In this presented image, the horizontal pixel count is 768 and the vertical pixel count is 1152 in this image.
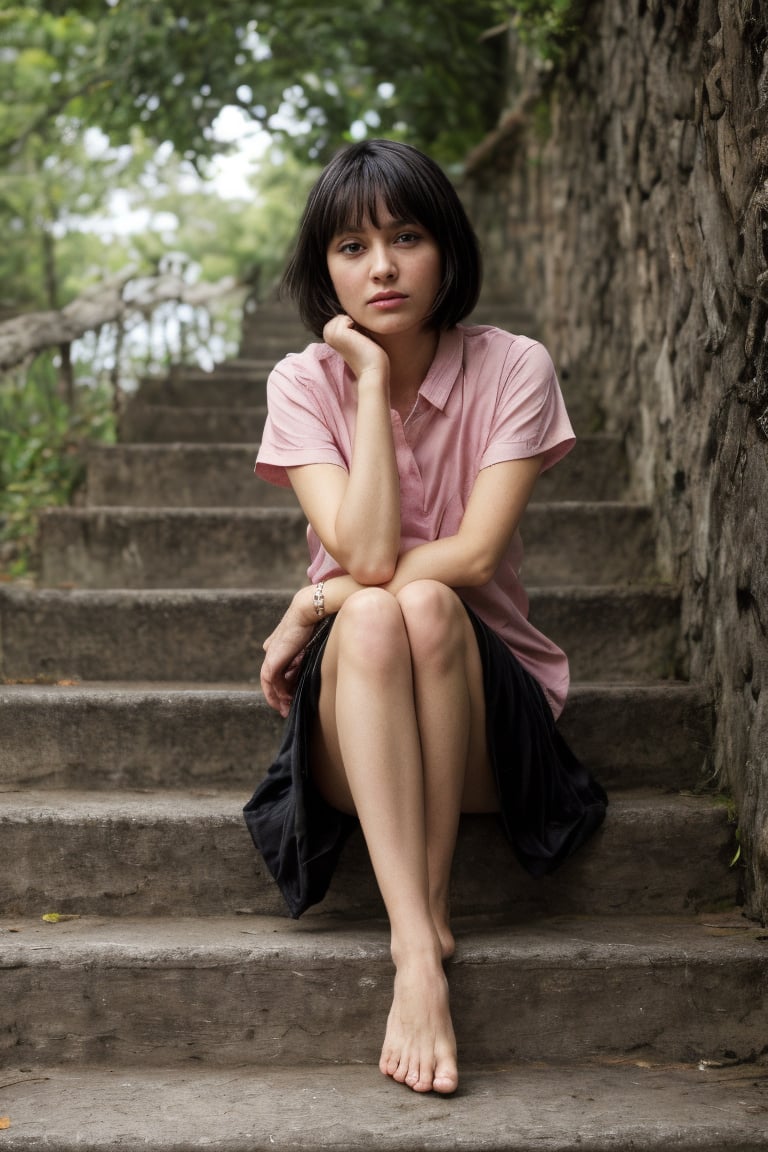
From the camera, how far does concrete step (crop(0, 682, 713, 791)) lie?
2.30m

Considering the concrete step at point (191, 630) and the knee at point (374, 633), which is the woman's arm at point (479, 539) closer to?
the knee at point (374, 633)

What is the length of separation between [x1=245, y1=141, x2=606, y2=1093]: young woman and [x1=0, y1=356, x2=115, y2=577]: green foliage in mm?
1635

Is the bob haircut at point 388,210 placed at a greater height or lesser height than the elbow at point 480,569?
greater

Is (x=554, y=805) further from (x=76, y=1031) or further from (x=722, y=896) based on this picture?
(x=76, y=1031)

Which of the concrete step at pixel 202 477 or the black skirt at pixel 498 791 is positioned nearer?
the black skirt at pixel 498 791

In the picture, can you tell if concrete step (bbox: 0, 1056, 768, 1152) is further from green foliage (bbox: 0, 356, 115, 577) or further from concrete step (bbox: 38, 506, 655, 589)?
green foliage (bbox: 0, 356, 115, 577)

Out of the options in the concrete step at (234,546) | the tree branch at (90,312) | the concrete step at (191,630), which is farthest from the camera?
the tree branch at (90,312)

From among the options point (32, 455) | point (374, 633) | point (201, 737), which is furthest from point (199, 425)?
point (374, 633)

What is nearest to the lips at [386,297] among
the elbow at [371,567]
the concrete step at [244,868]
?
the elbow at [371,567]

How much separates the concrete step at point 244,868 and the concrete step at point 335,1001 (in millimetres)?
163

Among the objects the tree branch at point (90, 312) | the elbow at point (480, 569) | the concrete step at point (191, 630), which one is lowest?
the concrete step at point (191, 630)

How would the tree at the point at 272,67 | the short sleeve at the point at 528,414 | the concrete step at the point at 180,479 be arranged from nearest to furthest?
1. the short sleeve at the point at 528,414
2. the concrete step at the point at 180,479
3. the tree at the point at 272,67

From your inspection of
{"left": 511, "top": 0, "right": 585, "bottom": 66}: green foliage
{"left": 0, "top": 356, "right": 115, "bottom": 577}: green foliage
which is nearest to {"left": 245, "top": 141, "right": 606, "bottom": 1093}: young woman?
{"left": 0, "top": 356, "right": 115, "bottom": 577}: green foliage

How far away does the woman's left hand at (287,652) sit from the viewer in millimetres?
1993
